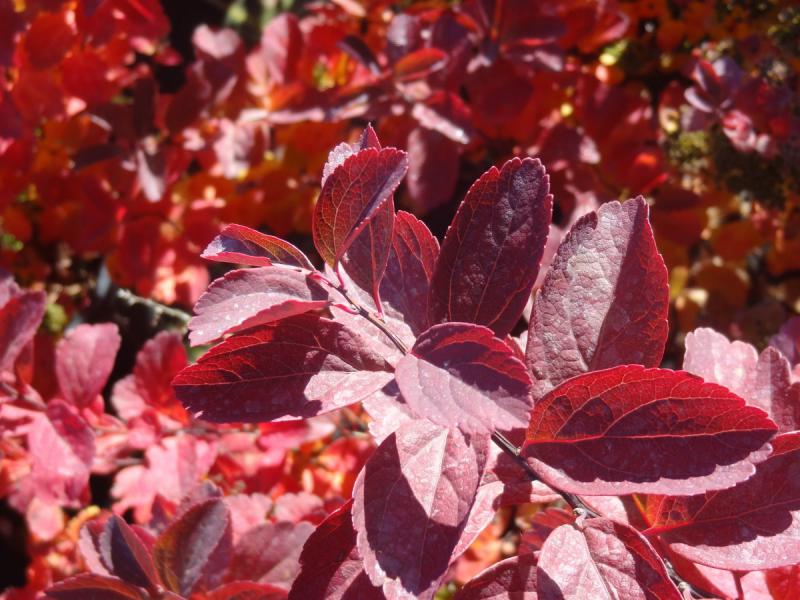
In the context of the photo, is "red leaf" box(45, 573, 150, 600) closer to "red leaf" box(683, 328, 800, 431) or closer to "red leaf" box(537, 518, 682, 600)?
"red leaf" box(537, 518, 682, 600)

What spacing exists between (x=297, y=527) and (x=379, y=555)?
31cm

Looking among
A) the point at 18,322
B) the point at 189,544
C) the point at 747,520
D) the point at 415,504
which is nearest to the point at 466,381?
the point at 415,504

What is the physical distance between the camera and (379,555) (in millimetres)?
470

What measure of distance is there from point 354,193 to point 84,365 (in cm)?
61

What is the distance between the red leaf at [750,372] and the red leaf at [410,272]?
0.24 meters

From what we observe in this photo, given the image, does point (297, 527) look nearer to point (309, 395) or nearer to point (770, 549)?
point (309, 395)

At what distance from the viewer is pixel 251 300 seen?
0.46 meters

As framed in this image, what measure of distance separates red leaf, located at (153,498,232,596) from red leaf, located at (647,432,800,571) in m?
0.37

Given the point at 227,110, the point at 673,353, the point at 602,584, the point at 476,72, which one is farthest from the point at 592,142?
the point at 602,584

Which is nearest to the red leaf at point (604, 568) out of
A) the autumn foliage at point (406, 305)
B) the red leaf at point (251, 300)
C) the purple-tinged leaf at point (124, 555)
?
the autumn foliage at point (406, 305)

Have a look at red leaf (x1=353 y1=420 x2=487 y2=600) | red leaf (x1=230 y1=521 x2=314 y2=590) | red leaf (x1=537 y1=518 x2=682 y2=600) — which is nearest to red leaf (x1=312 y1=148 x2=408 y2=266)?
red leaf (x1=353 y1=420 x2=487 y2=600)

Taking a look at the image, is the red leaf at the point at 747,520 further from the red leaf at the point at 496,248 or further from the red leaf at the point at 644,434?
the red leaf at the point at 496,248

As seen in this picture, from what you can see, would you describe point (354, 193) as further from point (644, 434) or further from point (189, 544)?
point (189, 544)

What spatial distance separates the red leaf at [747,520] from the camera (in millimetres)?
516
